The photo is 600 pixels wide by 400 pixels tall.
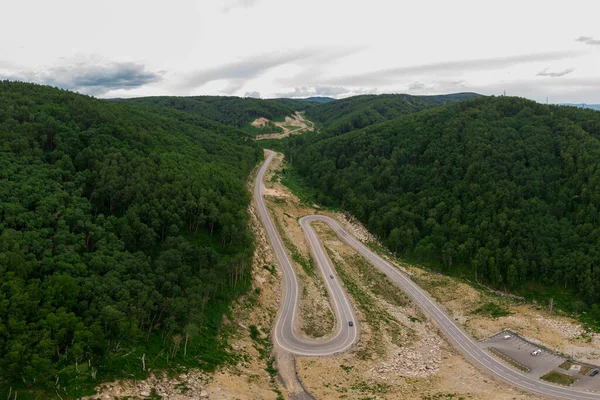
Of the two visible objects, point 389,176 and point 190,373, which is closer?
point 190,373

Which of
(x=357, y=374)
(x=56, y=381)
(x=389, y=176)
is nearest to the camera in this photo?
(x=56, y=381)

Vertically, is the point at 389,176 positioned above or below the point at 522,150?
below

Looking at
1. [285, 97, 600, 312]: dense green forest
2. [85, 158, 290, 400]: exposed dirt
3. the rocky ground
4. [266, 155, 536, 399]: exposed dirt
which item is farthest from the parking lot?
[85, 158, 290, 400]: exposed dirt

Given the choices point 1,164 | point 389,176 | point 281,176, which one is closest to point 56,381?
point 1,164

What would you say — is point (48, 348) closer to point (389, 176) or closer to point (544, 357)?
point (544, 357)

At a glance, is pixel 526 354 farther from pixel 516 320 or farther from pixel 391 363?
pixel 391 363

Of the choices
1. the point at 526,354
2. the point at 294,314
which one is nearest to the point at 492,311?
the point at 526,354

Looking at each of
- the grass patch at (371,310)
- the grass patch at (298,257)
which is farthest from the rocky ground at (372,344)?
the grass patch at (298,257)

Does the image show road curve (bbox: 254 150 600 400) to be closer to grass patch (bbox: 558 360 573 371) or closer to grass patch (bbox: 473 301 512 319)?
grass patch (bbox: 558 360 573 371)
